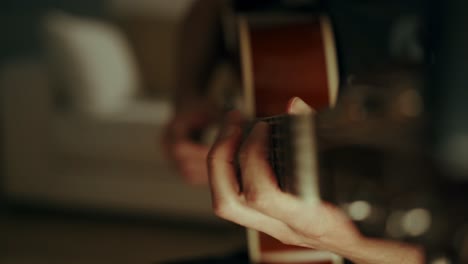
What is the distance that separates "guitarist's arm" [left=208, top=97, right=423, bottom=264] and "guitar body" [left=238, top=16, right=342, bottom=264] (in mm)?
307

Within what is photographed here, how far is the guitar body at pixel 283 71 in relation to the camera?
86 centimetres

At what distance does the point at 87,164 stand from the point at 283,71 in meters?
1.34

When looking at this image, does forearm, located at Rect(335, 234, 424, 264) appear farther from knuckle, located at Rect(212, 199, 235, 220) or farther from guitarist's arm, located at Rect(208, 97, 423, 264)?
knuckle, located at Rect(212, 199, 235, 220)

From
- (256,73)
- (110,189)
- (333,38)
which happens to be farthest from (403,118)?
(110,189)

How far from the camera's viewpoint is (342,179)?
18.0 inches

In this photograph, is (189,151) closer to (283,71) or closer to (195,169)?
(195,169)

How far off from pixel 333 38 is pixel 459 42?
0.27 m

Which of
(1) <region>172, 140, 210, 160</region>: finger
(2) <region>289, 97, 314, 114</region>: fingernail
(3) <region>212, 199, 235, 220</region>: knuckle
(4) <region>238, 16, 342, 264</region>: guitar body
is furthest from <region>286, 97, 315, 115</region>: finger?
(1) <region>172, 140, 210, 160</region>: finger

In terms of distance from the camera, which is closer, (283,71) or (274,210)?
(274,210)

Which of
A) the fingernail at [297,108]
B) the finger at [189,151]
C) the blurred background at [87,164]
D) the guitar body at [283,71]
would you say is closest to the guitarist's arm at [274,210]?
the fingernail at [297,108]

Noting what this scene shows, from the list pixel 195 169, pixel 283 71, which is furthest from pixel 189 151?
pixel 283 71

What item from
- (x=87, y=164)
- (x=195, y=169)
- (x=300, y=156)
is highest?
(x=300, y=156)

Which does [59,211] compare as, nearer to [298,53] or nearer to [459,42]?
[298,53]

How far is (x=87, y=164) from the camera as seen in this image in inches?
84.7
